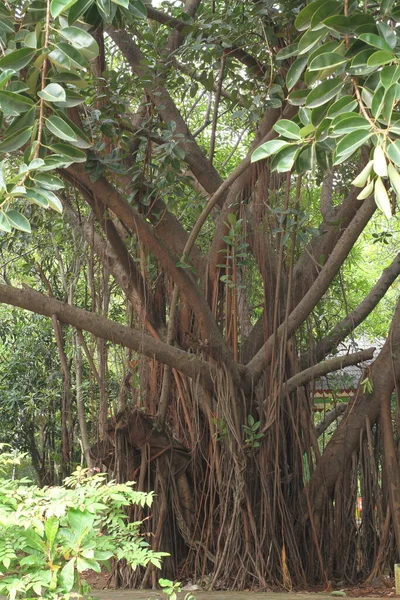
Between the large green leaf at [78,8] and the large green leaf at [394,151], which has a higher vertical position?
the large green leaf at [78,8]

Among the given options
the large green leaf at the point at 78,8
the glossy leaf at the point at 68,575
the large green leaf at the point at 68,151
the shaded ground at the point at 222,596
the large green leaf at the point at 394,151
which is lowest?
the shaded ground at the point at 222,596

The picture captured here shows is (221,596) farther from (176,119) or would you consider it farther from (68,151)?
(176,119)

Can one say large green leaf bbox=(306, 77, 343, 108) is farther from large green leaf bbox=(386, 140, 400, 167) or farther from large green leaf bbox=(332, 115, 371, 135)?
large green leaf bbox=(386, 140, 400, 167)

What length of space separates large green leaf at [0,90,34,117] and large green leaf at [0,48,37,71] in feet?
0.25

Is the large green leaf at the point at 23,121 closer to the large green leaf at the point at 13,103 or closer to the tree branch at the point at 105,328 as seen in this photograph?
the large green leaf at the point at 13,103

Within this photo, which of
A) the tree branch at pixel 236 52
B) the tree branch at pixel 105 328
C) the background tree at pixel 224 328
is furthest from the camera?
the tree branch at pixel 236 52

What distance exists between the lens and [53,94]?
198 centimetres

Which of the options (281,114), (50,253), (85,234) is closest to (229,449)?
(85,234)

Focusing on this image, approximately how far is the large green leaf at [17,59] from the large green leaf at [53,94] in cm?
10

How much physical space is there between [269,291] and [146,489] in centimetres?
146

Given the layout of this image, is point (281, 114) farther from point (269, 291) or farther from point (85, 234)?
point (85, 234)

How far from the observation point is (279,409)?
4605mm

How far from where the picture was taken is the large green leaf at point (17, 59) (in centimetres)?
198

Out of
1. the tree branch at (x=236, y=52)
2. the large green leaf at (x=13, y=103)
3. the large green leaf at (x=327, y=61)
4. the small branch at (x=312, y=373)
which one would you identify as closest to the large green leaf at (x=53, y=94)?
the large green leaf at (x=13, y=103)
